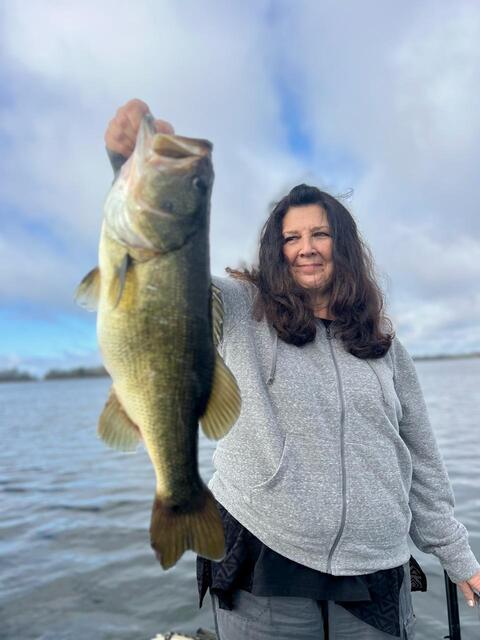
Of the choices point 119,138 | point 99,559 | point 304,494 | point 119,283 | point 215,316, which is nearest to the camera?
point 119,283

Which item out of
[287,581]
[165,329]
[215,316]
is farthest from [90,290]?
[287,581]

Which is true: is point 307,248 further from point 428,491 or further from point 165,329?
point 428,491

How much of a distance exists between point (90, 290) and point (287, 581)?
171 cm

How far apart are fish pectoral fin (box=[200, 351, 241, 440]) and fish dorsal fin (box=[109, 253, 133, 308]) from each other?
1.51 feet

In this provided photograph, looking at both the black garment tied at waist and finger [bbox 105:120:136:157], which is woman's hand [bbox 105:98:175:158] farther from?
the black garment tied at waist

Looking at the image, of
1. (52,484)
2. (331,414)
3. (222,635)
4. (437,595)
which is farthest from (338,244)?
(52,484)

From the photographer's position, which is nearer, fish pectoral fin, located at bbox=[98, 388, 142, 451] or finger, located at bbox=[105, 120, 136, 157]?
fish pectoral fin, located at bbox=[98, 388, 142, 451]

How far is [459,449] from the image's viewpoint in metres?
14.4

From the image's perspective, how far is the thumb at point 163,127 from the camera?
7.81 feet

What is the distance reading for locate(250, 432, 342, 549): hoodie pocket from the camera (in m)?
2.69

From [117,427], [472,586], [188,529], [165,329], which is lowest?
[472,586]

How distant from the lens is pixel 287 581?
2.72 metres

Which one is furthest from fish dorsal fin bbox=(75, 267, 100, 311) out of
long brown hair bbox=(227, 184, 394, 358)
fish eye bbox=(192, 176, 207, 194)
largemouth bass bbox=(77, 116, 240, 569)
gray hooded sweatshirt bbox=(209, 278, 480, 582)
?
long brown hair bbox=(227, 184, 394, 358)

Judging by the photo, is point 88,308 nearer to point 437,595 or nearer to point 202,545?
point 202,545
